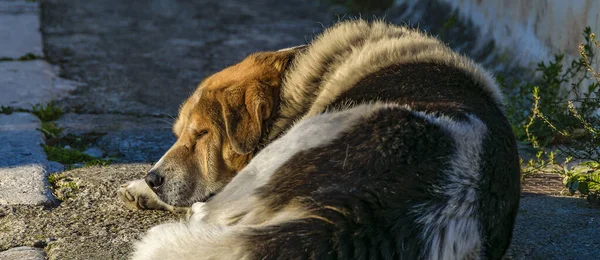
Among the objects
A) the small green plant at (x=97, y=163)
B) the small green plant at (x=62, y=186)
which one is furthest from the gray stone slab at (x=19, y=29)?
the small green plant at (x=62, y=186)

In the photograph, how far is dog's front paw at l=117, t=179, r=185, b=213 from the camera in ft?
13.4

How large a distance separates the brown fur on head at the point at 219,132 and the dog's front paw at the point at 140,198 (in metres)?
0.14

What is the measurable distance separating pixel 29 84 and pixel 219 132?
10.4ft

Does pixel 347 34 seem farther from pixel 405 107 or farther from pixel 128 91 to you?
pixel 128 91

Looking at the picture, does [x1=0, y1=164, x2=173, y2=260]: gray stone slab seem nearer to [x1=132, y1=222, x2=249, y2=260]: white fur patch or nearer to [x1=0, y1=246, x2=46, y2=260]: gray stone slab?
[x1=0, y1=246, x2=46, y2=260]: gray stone slab

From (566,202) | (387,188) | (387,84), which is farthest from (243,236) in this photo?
(566,202)

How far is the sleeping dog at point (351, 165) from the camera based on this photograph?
100 inches

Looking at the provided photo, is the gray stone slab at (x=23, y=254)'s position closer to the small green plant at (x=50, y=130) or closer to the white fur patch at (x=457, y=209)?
the white fur patch at (x=457, y=209)

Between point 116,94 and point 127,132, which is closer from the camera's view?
point 127,132

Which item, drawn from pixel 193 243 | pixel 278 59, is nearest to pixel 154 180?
pixel 278 59

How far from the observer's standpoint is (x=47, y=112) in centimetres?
573

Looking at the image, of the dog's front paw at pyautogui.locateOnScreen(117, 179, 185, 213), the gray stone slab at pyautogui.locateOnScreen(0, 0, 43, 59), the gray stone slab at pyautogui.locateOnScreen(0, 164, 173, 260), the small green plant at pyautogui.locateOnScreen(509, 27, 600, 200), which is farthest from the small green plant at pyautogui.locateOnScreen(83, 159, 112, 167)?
the gray stone slab at pyautogui.locateOnScreen(0, 0, 43, 59)

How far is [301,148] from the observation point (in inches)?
115

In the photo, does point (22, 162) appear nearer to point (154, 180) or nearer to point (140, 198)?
point (140, 198)
